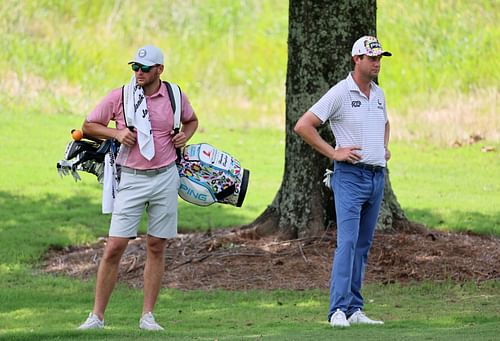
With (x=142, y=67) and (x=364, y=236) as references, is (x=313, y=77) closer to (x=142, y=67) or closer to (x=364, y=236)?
(x=364, y=236)

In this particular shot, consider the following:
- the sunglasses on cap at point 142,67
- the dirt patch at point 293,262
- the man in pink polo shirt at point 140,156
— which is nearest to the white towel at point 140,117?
the man in pink polo shirt at point 140,156

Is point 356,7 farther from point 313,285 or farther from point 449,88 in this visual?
point 449,88

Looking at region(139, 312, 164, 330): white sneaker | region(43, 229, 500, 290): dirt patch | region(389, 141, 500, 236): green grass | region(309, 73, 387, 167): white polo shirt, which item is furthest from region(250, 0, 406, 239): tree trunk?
region(139, 312, 164, 330): white sneaker

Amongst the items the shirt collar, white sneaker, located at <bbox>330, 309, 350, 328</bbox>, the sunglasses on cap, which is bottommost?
white sneaker, located at <bbox>330, 309, 350, 328</bbox>

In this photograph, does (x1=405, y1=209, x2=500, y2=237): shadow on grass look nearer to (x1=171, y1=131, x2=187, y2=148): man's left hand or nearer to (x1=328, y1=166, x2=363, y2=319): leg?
(x1=328, y1=166, x2=363, y2=319): leg

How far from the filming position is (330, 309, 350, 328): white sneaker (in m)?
9.01

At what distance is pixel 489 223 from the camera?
14758 mm

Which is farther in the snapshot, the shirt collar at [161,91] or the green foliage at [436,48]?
the green foliage at [436,48]

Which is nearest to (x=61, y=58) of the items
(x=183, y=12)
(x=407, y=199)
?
(x=183, y=12)

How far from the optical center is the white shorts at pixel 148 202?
8.92m

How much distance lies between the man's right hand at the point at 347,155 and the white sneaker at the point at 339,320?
117 centimetres

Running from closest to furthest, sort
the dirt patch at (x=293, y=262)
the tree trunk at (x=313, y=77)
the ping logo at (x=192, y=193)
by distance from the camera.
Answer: the ping logo at (x=192, y=193)
the dirt patch at (x=293, y=262)
the tree trunk at (x=313, y=77)

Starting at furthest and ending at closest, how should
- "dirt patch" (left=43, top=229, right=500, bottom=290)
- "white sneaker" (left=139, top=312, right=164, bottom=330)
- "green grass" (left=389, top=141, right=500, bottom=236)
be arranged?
"green grass" (left=389, top=141, right=500, bottom=236)
"dirt patch" (left=43, top=229, right=500, bottom=290)
"white sneaker" (left=139, top=312, right=164, bottom=330)

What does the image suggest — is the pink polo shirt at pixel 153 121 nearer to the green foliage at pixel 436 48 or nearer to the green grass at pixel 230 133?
the green grass at pixel 230 133
